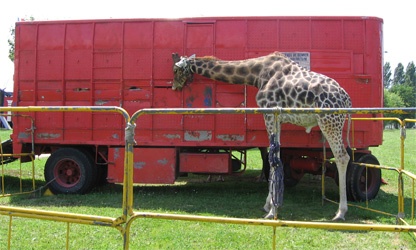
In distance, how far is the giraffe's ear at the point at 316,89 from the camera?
6551 mm

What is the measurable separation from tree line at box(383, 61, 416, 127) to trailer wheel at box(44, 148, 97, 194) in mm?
75382

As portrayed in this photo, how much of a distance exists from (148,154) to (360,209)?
4.20m

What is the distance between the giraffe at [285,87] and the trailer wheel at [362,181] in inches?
41.6

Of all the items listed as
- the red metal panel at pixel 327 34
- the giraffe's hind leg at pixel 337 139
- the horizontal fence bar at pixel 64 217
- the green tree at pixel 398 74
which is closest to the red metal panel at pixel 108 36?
the red metal panel at pixel 327 34

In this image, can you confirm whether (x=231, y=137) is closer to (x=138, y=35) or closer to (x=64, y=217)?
(x=138, y=35)

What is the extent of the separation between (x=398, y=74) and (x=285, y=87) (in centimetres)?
12485

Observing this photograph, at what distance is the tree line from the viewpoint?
8059cm

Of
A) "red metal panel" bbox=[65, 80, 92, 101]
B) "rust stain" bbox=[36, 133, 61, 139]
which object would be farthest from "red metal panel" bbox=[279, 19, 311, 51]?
"rust stain" bbox=[36, 133, 61, 139]

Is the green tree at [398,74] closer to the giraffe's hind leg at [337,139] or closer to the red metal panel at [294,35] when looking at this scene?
the red metal panel at [294,35]

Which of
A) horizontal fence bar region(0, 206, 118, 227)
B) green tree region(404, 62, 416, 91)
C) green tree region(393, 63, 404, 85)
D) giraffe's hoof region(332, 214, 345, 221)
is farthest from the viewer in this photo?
green tree region(393, 63, 404, 85)

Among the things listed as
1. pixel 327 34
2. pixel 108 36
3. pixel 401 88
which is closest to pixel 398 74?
pixel 401 88

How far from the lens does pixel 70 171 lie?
27.8 ft

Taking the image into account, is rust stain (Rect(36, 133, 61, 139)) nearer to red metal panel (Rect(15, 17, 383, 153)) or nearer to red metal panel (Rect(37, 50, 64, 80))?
red metal panel (Rect(15, 17, 383, 153))

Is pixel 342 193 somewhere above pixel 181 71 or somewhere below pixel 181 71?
below
